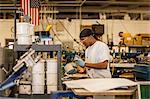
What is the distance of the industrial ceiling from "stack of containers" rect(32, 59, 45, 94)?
6.04 metres

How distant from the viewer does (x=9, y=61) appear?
11.3 feet

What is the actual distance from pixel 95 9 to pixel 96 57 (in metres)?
6.83

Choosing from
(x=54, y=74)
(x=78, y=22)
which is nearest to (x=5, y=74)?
(x=54, y=74)

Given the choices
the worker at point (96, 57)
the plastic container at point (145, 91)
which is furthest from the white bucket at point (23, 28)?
the plastic container at point (145, 91)

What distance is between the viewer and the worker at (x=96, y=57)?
3840 mm

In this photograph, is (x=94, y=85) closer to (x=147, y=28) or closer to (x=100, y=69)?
(x=100, y=69)

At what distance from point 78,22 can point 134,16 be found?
8.01 ft

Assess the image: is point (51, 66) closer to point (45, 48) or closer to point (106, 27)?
point (45, 48)

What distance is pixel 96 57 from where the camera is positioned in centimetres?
394

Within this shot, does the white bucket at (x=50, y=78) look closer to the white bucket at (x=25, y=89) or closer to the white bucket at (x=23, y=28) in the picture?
the white bucket at (x=25, y=89)

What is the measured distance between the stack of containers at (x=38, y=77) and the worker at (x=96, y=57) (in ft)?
2.91

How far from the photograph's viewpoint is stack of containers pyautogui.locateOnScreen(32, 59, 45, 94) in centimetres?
310

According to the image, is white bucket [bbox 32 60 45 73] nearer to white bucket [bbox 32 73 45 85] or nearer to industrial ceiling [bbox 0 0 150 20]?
white bucket [bbox 32 73 45 85]

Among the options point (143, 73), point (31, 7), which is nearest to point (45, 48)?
point (143, 73)
